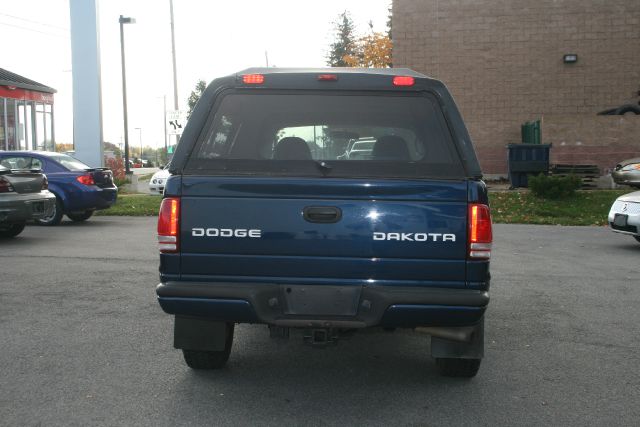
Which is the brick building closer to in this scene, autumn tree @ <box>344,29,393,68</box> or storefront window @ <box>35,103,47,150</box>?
storefront window @ <box>35,103,47,150</box>

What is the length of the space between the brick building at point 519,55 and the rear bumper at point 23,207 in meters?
15.9

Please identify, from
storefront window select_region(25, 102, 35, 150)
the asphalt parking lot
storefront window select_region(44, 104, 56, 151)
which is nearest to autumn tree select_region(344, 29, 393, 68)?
storefront window select_region(44, 104, 56, 151)

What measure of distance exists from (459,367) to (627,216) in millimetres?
7670

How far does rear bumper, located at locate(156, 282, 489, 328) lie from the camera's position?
4203 millimetres

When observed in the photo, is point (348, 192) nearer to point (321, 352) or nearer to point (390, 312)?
point (390, 312)

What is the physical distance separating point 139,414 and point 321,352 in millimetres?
1821

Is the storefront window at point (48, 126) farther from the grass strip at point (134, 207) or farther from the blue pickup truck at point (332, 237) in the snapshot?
the blue pickup truck at point (332, 237)

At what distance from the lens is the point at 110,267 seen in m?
9.58

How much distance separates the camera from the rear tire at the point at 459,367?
4.89 metres

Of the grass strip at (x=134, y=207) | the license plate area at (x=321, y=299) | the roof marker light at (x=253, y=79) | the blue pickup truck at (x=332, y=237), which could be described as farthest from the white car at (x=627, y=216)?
the grass strip at (x=134, y=207)

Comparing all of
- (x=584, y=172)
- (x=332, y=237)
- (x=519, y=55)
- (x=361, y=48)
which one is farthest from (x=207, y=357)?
(x=361, y=48)

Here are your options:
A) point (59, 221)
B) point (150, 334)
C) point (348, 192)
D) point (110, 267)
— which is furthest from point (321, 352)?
point (59, 221)

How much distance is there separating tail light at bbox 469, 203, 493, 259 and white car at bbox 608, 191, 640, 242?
8089 mm

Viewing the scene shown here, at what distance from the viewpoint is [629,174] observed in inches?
777
